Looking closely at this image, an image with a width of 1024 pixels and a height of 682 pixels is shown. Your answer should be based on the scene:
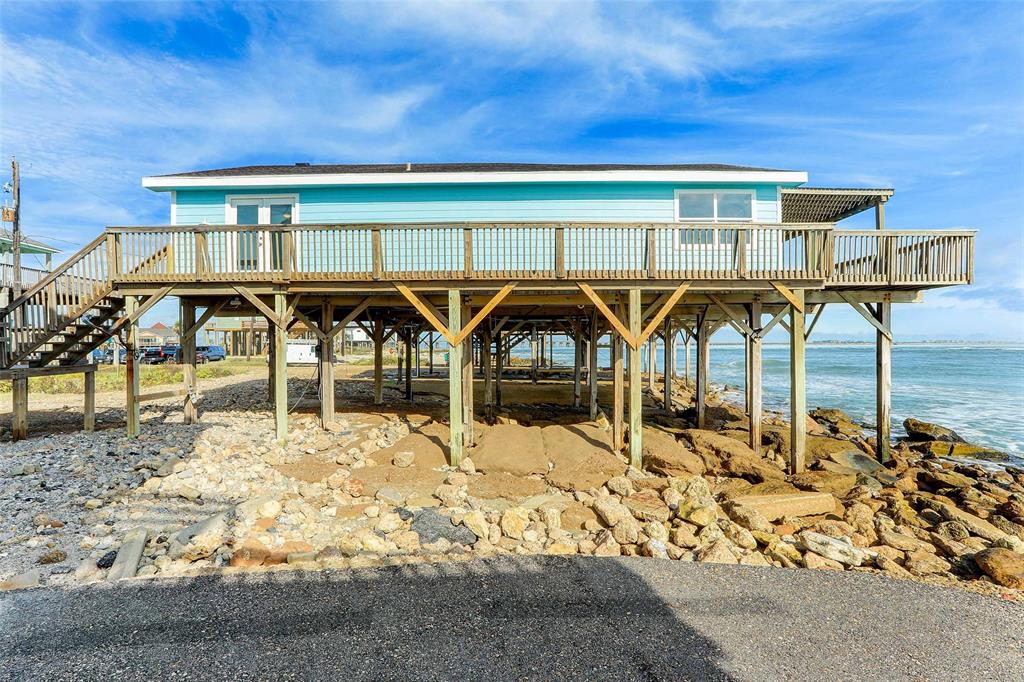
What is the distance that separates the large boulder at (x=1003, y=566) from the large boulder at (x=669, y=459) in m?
4.80

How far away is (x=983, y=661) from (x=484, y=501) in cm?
637

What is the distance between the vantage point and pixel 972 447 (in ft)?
51.6

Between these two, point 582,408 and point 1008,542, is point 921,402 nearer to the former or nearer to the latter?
point 582,408

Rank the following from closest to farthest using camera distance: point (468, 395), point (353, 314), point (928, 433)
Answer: point (353, 314), point (468, 395), point (928, 433)

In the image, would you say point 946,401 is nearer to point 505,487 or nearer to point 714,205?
point 714,205

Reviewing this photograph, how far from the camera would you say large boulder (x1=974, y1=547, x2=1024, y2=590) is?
6.03 meters

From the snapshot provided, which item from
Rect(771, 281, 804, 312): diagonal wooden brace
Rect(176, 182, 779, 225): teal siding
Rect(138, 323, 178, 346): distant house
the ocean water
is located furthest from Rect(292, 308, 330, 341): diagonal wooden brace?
Rect(138, 323, 178, 346): distant house

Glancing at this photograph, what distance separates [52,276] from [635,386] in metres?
12.1

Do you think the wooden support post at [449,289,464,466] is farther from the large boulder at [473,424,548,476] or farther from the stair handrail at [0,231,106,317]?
the stair handrail at [0,231,106,317]

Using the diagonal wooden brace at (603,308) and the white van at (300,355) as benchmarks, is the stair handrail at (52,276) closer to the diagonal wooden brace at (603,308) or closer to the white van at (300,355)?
the diagonal wooden brace at (603,308)

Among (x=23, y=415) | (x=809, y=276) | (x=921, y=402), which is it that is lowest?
(x=921, y=402)

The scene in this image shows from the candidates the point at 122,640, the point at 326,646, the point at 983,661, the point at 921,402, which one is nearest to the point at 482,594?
the point at 326,646

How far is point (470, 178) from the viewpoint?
40.0 feet

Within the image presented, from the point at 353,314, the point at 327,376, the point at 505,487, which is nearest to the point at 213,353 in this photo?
the point at 327,376
